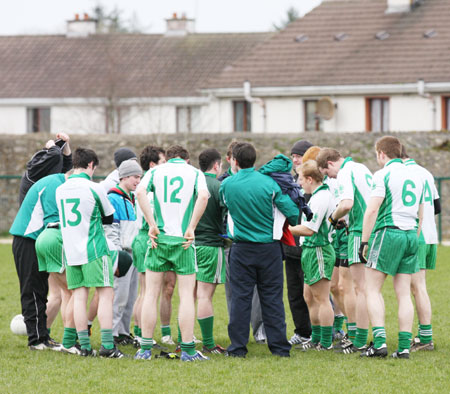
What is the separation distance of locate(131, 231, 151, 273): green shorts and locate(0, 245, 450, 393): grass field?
83 centimetres

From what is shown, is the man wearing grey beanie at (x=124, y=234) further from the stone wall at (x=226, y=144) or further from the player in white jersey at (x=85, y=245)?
the stone wall at (x=226, y=144)

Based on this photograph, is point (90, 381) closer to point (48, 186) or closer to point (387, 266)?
point (48, 186)

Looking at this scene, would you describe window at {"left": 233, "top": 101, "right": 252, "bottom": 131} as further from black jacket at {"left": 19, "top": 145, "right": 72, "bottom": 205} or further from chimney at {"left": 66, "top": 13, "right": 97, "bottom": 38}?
black jacket at {"left": 19, "top": 145, "right": 72, "bottom": 205}

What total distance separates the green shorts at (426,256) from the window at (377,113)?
21.9m

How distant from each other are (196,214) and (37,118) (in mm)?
32267

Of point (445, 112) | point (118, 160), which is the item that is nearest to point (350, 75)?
point (445, 112)

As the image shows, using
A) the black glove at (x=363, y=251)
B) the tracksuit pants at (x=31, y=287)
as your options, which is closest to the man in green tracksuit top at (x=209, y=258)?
the black glove at (x=363, y=251)

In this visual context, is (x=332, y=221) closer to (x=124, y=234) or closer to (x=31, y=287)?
(x=124, y=234)

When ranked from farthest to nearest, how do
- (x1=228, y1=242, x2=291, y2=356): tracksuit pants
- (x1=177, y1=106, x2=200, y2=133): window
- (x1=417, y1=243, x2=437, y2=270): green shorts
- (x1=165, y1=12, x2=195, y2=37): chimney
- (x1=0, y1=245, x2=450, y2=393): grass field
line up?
(x1=165, y1=12, x2=195, y2=37): chimney < (x1=177, y1=106, x2=200, y2=133): window < (x1=417, y1=243, x2=437, y2=270): green shorts < (x1=228, y1=242, x2=291, y2=356): tracksuit pants < (x1=0, y1=245, x2=450, y2=393): grass field

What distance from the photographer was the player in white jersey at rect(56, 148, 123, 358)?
8.57 m

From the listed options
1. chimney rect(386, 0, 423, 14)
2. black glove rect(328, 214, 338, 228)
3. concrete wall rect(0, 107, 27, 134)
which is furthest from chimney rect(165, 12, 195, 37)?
black glove rect(328, 214, 338, 228)

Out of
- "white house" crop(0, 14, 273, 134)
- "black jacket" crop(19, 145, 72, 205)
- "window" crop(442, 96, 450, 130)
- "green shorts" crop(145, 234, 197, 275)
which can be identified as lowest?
"green shorts" crop(145, 234, 197, 275)

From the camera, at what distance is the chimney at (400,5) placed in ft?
111

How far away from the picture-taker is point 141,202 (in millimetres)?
8453
